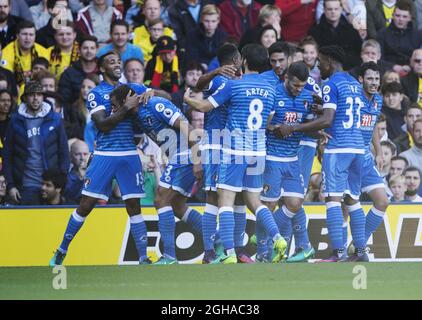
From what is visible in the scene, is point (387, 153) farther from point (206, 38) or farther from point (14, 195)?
point (14, 195)

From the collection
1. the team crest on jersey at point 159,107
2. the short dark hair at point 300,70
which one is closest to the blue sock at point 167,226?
the team crest on jersey at point 159,107

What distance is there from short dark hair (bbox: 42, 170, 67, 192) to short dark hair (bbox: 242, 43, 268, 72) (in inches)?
125

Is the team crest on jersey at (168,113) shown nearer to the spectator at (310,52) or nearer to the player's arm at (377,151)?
the player's arm at (377,151)

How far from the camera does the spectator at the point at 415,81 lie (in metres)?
17.4

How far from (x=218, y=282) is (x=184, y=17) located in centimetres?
611

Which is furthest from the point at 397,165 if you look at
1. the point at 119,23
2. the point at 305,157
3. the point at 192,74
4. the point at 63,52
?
the point at 63,52

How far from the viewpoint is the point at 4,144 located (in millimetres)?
15242

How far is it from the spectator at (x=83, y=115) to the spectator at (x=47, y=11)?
1164 millimetres

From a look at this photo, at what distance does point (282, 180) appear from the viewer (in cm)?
1415

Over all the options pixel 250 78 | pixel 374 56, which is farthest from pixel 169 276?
pixel 374 56

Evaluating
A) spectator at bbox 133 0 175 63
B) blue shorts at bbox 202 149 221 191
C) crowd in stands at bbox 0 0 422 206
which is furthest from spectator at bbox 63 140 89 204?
blue shorts at bbox 202 149 221 191

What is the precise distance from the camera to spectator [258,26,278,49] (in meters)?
16.1
